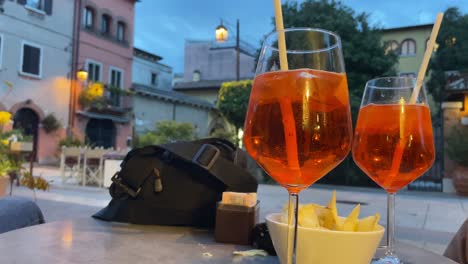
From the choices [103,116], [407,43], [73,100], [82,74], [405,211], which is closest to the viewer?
[405,211]

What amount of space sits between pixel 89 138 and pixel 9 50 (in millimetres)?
4296

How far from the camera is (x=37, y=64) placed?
13.3 m

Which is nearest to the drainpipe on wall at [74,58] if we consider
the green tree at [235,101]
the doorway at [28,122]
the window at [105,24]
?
the doorway at [28,122]

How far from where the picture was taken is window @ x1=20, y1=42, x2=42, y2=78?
1287 cm

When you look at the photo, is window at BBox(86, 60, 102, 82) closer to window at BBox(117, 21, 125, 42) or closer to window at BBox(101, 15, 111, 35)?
window at BBox(101, 15, 111, 35)

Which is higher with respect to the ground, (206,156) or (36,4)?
(36,4)

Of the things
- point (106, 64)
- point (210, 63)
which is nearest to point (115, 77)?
point (106, 64)

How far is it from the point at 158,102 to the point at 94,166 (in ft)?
35.6

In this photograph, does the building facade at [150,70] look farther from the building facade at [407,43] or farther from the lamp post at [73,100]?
the building facade at [407,43]

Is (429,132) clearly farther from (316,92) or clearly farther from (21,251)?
(21,251)

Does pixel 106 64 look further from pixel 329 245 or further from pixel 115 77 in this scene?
pixel 329 245

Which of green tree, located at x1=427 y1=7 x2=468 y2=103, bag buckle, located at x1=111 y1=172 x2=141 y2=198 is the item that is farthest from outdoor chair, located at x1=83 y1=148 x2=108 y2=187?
green tree, located at x1=427 y1=7 x2=468 y2=103

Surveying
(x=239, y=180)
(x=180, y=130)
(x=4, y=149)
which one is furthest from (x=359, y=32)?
(x=239, y=180)

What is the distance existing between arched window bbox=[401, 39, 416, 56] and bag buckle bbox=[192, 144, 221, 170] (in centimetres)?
2080
